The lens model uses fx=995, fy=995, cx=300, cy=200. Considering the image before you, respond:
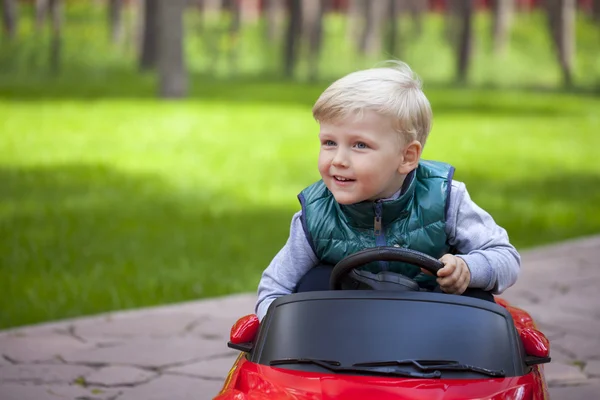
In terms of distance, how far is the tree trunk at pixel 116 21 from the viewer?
31.3 metres

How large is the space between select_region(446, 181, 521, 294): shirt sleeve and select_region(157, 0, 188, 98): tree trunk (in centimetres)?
1799

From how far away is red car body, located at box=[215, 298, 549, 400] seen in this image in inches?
109

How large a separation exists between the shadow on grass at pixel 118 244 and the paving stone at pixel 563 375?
94.2 inches

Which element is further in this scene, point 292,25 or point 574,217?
point 292,25

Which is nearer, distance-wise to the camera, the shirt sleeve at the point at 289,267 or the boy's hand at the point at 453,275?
the boy's hand at the point at 453,275

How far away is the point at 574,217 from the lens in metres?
9.48

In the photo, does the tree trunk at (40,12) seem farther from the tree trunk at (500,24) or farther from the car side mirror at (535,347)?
the car side mirror at (535,347)

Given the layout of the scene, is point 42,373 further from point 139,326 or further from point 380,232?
point 380,232

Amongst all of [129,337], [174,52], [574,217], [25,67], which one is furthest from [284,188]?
[25,67]

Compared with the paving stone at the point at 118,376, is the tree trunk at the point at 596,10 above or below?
above

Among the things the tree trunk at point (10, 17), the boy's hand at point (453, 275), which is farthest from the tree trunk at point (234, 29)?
the boy's hand at point (453, 275)

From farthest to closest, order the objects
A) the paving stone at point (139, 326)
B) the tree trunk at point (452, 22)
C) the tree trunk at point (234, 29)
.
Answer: the tree trunk at point (452, 22) < the tree trunk at point (234, 29) < the paving stone at point (139, 326)

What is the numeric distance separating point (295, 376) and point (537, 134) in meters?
14.2

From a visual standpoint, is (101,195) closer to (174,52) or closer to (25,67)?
(174,52)
